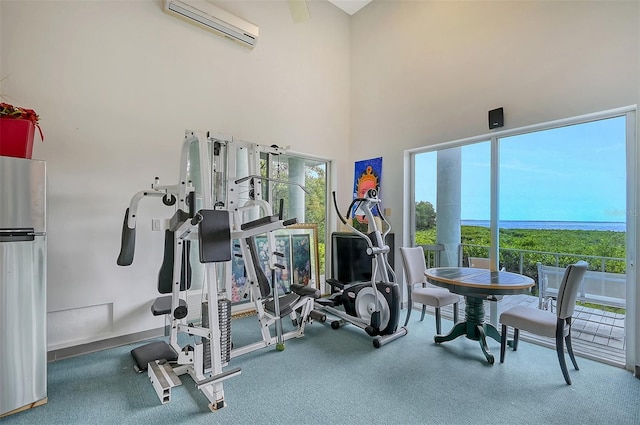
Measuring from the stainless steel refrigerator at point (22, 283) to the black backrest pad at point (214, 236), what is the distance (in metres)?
1.22

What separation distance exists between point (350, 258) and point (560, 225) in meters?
2.58

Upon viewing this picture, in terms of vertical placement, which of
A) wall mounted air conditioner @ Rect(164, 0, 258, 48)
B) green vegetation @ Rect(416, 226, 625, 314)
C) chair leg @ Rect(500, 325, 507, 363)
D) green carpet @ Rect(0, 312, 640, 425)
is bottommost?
green carpet @ Rect(0, 312, 640, 425)

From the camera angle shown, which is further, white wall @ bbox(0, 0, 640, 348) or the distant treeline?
the distant treeline

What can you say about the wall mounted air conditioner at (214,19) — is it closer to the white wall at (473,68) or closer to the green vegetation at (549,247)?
the white wall at (473,68)

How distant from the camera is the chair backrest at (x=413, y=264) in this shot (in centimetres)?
369

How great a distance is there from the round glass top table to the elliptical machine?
0.45m

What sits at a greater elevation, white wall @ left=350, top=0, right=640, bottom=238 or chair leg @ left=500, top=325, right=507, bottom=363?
white wall @ left=350, top=0, right=640, bottom=238

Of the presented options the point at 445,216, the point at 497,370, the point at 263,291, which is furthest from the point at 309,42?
the point at 497,370

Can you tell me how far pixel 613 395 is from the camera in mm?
2295

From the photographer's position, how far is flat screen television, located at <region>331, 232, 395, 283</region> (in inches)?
174

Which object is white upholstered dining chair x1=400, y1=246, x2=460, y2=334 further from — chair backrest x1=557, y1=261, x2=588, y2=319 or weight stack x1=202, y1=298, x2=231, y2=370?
weight stack x1=202, y1=298, x2=231, y2=370

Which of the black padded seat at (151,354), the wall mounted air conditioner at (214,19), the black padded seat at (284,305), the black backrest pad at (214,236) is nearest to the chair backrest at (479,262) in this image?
the black padded seat at (284,305)

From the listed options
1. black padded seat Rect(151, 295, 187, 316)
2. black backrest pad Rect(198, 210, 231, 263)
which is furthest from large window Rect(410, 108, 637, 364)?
black padded seat Rect(151, 295, 187, 316)

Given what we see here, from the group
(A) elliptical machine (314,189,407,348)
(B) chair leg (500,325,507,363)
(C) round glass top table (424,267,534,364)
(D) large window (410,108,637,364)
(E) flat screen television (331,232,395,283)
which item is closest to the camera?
(C) round glass top table (424,267,534,364)
